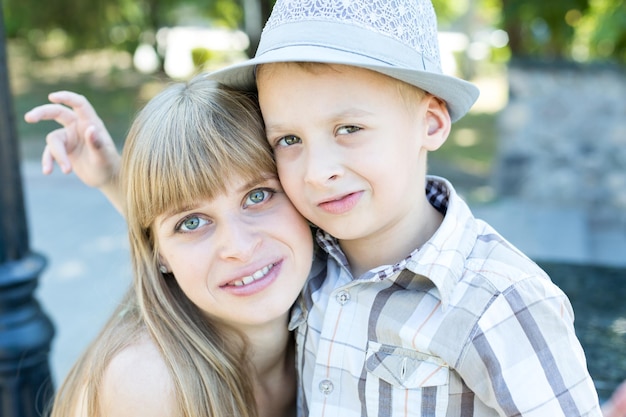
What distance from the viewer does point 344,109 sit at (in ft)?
5.13

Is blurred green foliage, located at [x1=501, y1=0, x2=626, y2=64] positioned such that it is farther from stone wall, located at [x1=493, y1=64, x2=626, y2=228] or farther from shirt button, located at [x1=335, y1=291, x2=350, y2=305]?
shirt button, located at [x1=335, y1=291, x2=350, y2=305]

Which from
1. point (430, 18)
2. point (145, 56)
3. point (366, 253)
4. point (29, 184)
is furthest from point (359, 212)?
point (145, 56)

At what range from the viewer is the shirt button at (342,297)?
176 cm

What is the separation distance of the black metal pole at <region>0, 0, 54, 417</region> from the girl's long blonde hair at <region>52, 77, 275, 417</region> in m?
0.48

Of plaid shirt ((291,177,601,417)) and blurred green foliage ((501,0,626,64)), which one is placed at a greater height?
plaid shirt ((291,177,601,417))

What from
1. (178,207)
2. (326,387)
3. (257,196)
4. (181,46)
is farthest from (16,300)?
(181,46)

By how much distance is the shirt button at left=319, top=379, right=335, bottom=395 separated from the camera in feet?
5.66

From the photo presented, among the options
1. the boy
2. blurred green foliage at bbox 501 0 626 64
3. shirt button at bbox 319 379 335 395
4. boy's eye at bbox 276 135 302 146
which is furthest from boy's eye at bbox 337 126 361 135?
blurred green foliage at bbox 501 0 626 64

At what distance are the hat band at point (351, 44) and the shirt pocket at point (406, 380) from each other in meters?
0.63

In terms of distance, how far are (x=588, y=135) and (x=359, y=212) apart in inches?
230

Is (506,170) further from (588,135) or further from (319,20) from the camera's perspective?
(319,20)

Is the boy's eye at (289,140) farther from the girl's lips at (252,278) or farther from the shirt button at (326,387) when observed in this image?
the shirt button at (326,387)

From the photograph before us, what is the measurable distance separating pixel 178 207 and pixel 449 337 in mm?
698

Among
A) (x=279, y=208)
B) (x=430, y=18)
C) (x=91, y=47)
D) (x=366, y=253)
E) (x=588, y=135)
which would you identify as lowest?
(x=91, y=47)
